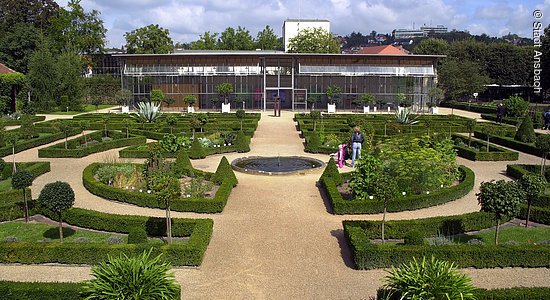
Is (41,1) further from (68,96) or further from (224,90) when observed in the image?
(224,90)

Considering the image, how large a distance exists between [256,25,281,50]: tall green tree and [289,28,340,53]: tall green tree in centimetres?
1325

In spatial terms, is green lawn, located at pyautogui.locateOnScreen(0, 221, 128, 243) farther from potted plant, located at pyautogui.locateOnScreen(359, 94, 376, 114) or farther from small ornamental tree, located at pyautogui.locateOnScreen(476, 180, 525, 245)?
potted plant, located at pyautogui.locateOnScreen(359, 94, 376, 114)

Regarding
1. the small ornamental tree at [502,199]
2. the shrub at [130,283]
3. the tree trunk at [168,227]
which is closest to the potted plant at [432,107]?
the small ornamental tree at [502,199]

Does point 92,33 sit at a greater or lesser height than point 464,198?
greater

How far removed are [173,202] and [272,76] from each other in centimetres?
3737

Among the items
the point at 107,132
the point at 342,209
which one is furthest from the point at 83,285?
the point at 107,132

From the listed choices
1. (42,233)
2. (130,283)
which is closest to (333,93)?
(42,233)

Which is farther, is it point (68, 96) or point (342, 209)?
point (68, 96)

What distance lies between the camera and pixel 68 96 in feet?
158

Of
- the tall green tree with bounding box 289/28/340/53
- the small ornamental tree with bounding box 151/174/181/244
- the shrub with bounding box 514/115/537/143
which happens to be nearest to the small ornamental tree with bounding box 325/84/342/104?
the tall green tree with bounding box 289/28/340/53

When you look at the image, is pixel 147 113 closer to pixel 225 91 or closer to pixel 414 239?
pixel 225 91

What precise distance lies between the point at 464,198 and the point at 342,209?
4735mm

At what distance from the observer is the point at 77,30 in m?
64.0

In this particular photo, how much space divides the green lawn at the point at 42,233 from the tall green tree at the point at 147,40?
55.3 metres
